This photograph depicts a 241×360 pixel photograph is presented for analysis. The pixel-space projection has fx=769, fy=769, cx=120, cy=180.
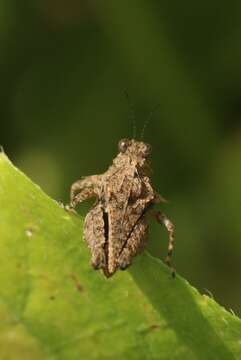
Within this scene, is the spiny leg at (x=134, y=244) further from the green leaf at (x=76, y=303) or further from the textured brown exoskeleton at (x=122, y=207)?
the green leaf at (x=76, y=303)

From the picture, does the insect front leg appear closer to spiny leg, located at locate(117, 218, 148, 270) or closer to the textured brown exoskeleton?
the textured brown exoskeleton

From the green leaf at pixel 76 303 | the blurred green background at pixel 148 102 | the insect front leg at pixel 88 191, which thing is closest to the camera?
the green leaf at pixel 76 303

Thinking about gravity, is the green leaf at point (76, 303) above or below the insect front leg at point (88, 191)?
above

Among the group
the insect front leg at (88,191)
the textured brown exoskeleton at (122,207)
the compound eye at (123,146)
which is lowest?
the insect front leg at (88,191)

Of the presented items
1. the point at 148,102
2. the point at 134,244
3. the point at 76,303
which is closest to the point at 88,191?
the point at 134,244

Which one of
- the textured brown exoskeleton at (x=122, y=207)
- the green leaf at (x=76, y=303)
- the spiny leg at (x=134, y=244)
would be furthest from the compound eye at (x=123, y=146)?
the green leaf at (x=76, y=303)

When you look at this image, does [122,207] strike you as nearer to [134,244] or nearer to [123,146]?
[134,244]
